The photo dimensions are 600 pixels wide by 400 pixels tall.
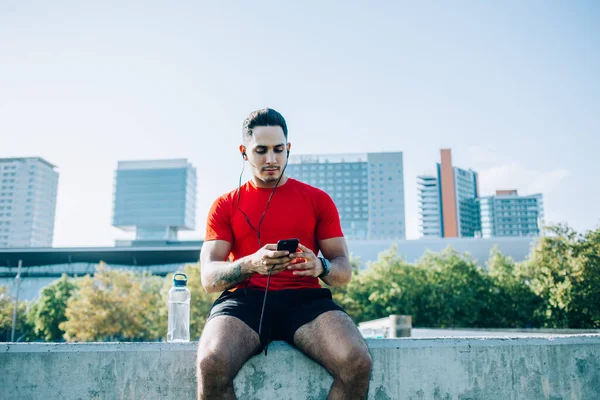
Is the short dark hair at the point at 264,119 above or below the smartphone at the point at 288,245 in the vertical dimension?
above

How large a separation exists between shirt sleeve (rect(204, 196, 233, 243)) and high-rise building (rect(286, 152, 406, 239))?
562 feet

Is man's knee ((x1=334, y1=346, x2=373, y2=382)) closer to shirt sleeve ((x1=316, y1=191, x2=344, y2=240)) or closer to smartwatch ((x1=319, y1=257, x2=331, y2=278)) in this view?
smartwatch ((x1=319, y1=257, x2=331, y2=278))

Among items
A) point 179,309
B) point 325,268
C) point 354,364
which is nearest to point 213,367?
point 354,364

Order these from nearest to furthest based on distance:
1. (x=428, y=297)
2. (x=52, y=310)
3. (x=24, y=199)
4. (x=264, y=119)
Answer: (x=264, y=119)
(x=428, y=297)
(x=52, y=310)
(x=24, y=199)

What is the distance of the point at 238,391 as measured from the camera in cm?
305

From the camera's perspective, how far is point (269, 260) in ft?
10.1

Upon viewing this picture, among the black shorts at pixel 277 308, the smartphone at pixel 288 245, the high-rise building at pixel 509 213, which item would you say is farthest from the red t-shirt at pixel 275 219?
the high-rise building at pixel 509 213

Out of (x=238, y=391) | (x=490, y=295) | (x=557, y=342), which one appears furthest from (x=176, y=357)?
(x=490, y=295)

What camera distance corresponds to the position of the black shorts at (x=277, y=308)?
A: 312cm

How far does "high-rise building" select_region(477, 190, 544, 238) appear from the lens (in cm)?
17625

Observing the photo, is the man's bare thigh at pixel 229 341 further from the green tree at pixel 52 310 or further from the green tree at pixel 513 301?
the green tree at pixel 52 310

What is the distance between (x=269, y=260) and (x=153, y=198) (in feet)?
565

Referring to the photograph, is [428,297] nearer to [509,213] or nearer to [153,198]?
[153,198]

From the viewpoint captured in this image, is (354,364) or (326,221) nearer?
(354,364)
